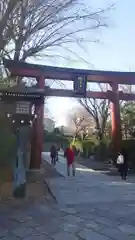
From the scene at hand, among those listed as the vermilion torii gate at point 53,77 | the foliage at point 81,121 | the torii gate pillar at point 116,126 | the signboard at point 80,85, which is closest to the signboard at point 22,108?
the vermilion torii gate at point 53,77

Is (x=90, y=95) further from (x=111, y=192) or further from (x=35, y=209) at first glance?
(x=35, y=209)

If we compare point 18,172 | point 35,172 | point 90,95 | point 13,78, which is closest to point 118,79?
point 90,95

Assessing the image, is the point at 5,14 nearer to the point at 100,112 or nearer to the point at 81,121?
the point at 100,112

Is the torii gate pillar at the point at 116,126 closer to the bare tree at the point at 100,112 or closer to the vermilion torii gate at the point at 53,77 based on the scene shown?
the vermilion torii gate at the point at 53,77

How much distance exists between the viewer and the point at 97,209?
8328 millimetres

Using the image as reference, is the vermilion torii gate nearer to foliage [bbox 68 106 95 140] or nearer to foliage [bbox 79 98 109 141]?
foliage [bbox 79 98 109 141]

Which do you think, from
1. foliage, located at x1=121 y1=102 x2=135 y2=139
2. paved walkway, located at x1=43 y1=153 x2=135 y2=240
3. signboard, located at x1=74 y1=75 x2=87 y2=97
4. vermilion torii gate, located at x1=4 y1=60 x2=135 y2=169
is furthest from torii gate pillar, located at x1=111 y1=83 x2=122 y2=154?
paved walkway, located at x1=43 y1=153 x2=135 y2=240

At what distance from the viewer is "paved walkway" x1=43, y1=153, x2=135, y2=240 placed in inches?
244

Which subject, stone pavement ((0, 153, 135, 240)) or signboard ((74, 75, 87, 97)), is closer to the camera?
stone pavement ((0, 153, 135, 240))

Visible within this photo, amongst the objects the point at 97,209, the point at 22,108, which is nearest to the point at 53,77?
the point at 22,108

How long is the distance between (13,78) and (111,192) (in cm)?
911

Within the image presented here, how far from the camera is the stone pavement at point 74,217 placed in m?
6.00

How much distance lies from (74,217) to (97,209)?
1112mm

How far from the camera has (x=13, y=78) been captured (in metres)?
17.2
